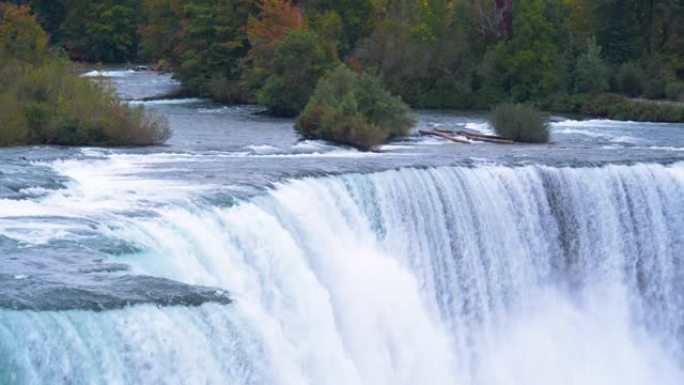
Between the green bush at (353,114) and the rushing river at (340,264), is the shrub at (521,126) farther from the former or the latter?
the rushing river at (340,264)

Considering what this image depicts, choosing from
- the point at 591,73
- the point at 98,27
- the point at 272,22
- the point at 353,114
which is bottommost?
the point at 353,114

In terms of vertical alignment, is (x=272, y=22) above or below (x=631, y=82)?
above

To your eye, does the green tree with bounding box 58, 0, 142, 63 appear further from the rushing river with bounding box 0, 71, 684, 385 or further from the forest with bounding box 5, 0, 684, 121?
the rushing river with bounding box 0, 71, 684, 385

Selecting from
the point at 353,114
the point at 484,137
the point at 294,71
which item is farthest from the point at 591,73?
the point at 353,114

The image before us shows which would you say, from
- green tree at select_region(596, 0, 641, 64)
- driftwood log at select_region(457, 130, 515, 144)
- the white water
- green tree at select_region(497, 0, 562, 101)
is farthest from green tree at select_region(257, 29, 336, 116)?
the white water

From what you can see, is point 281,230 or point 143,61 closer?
point 281,230

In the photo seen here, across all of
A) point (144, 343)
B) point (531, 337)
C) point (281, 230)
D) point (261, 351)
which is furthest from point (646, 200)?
point (144, 343)

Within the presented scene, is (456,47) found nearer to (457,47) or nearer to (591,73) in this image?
(457,47)

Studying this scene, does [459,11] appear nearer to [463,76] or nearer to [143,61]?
[463,76]
